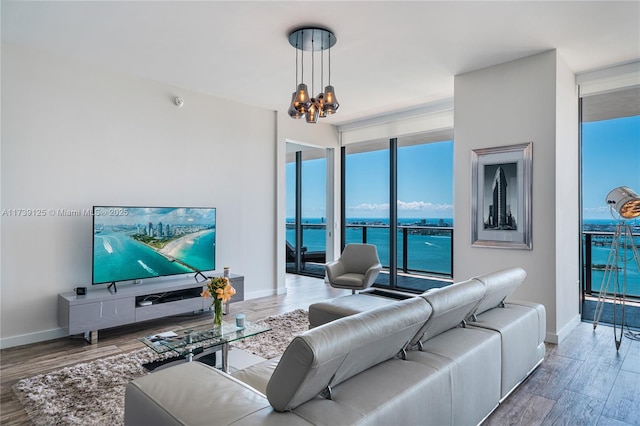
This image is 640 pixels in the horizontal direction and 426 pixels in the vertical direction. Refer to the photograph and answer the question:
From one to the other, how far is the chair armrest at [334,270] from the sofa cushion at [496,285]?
2.56m

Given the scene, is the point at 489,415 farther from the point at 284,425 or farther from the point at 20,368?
the point at 20,368

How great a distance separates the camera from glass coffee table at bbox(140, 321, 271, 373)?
2.52m

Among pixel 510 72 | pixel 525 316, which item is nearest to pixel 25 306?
pixel 525 316

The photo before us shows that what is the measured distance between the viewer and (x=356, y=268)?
5.20m

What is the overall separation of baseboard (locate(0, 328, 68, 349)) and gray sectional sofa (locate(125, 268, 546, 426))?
282 centimetres

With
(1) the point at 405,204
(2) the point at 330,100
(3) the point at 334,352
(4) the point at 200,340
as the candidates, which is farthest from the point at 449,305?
(1) the point at 405,204

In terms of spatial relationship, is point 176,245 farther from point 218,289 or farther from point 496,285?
point 496,285

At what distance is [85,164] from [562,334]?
16.9ft

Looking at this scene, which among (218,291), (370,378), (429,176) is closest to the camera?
(370,378)

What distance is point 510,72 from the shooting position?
153 inches

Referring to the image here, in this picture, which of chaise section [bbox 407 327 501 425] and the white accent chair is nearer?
chaise section [bbox 407 327 501 425]

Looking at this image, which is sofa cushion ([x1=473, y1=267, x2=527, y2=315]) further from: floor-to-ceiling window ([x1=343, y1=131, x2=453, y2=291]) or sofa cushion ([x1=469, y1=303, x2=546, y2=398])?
floor-to-ceiling window ([x1=343, y1=131, x2=453, y2=291])

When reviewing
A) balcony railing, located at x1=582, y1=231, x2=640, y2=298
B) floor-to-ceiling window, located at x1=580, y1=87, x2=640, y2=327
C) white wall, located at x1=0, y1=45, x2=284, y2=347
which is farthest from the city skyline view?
white wall, located at x1=0, y1=45, x2=284, y2=347

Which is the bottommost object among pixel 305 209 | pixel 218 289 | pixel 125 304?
pixel 125 304
